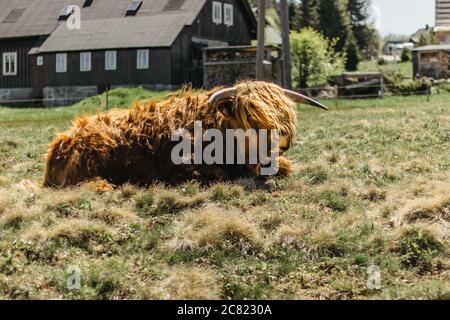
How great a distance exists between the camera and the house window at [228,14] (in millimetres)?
46438

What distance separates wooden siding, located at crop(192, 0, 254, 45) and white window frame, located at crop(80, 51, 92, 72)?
715cm

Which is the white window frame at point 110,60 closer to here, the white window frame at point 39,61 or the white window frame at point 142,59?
the white window frame at point 142,59

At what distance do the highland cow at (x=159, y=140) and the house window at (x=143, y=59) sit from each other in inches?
1298

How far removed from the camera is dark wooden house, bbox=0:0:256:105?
40.9 metres

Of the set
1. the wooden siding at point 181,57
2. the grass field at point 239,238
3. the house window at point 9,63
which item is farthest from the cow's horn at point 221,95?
the house window at point 9,63

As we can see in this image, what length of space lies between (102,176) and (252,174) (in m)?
1.93

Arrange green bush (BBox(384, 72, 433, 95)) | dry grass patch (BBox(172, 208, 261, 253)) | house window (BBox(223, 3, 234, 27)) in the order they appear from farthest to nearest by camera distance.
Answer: house window (BBox(223, 3, 234, 27)) < green bush (BBox(384, 72, 433, 95)) < dry grass patch (BBox(172, 208, 261, 253))

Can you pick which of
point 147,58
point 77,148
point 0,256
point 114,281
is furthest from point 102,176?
point 147,58

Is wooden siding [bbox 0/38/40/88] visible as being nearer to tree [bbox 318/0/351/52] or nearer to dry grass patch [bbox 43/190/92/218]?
tree [bbox 318/0/351/52]

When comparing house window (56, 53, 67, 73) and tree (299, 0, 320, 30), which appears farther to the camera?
tree (299, 0, 320, 30)

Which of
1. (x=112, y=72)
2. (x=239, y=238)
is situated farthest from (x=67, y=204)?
(x=112, y=72)

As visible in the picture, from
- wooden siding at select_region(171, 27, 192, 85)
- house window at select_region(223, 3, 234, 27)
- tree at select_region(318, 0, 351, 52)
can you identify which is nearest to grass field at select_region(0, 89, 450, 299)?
wooden siding at select_region(171, 27, 192, 85)

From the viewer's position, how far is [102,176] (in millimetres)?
8367

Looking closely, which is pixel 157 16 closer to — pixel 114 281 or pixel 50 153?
pixel 50 153
